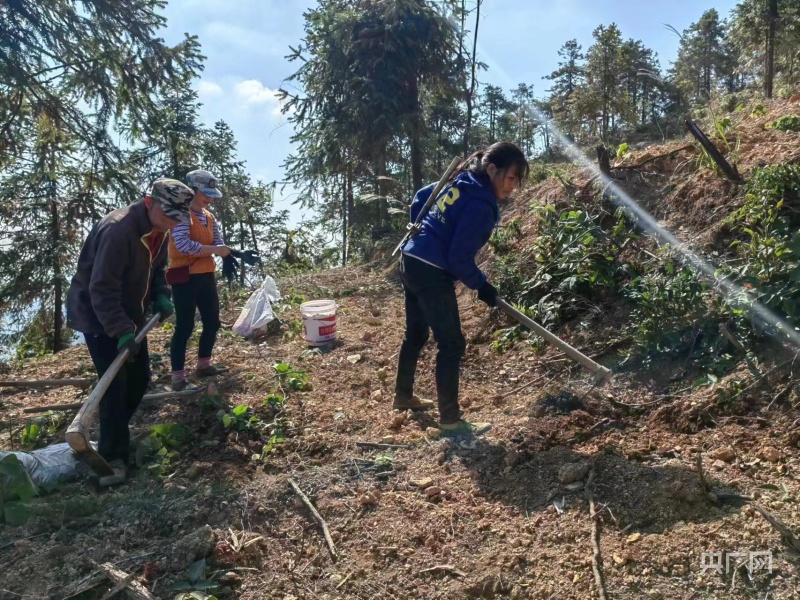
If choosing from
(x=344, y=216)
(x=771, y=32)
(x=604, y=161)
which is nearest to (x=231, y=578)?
(x=604, y=161)

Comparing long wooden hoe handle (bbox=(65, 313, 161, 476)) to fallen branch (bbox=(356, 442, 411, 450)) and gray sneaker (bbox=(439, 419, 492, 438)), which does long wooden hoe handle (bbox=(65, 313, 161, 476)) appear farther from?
gray sneaker (bbox=(439, 419, 492, 438))

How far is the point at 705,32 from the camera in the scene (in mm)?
29516

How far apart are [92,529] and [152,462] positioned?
2.53 ft

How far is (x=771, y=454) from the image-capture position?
104 inches

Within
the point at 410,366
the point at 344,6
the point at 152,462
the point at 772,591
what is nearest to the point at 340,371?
the point at 410,366

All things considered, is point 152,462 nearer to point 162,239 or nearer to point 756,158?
point 162,239

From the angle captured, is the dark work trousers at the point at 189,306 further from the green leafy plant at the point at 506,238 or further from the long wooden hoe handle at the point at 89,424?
the green leafy plant at the point at 506,238

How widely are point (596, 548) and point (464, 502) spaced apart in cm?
69

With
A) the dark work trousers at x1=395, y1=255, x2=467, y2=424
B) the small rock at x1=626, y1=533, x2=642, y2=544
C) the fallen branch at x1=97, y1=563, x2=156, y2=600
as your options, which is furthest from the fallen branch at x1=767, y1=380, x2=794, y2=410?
the fallen branch at x1=97, y1=563, x2=156, y2=600

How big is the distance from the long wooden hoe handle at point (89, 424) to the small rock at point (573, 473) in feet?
7.94

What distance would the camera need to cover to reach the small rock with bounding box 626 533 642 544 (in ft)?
7.51

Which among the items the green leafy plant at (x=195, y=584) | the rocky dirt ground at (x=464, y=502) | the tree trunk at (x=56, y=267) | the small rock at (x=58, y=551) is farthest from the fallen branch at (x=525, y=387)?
the tree trunk at (x=56, y=267)

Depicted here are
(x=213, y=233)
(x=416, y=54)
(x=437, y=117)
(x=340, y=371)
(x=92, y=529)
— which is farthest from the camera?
(x=437, y=117)

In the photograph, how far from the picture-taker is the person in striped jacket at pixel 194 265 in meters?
4.45
